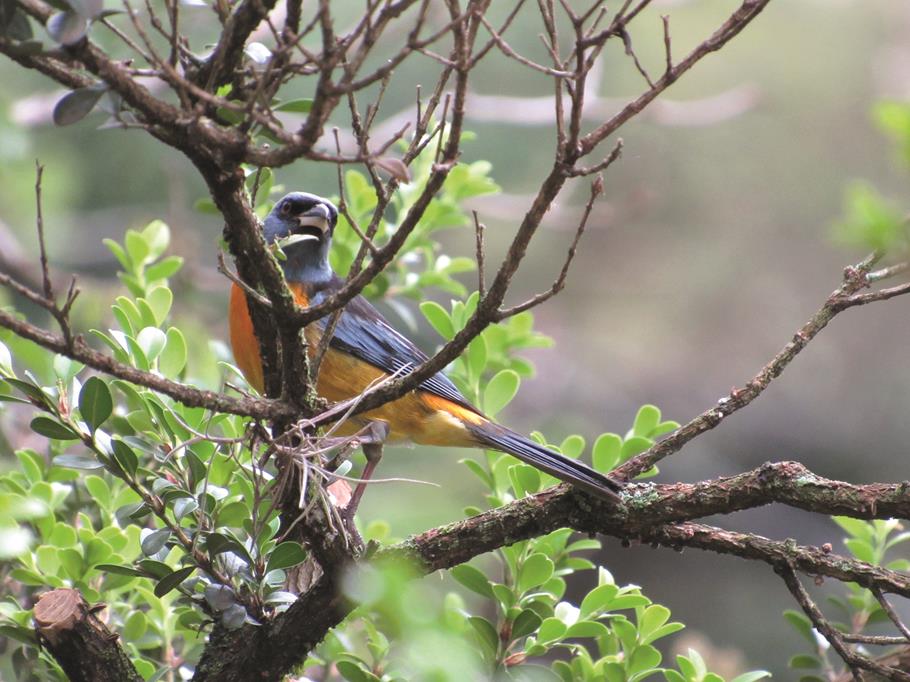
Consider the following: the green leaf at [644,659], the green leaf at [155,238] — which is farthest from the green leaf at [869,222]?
the green leaf at [155,238]

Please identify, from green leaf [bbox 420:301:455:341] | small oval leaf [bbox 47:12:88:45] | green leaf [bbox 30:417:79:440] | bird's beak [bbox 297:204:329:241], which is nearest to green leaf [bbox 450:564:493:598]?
green leaf [bbox 420:301:455:341]

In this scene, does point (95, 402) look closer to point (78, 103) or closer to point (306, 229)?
point (78, 103)

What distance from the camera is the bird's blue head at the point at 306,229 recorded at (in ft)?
13.2

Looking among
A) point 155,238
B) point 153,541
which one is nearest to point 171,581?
point 153,541

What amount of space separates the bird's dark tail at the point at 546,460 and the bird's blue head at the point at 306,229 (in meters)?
0.98

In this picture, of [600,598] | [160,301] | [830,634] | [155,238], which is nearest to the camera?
[830,634]

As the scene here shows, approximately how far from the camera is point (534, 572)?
260cm

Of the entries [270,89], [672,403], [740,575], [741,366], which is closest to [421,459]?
[740,575]

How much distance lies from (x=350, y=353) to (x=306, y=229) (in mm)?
538

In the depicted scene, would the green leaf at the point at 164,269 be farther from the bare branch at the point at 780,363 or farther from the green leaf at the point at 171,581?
the bare branch at the point at 780,363

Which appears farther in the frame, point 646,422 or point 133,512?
point 646,422

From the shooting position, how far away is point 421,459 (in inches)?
334

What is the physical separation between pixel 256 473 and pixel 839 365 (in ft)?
36.1

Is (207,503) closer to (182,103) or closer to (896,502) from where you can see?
(182,103)
